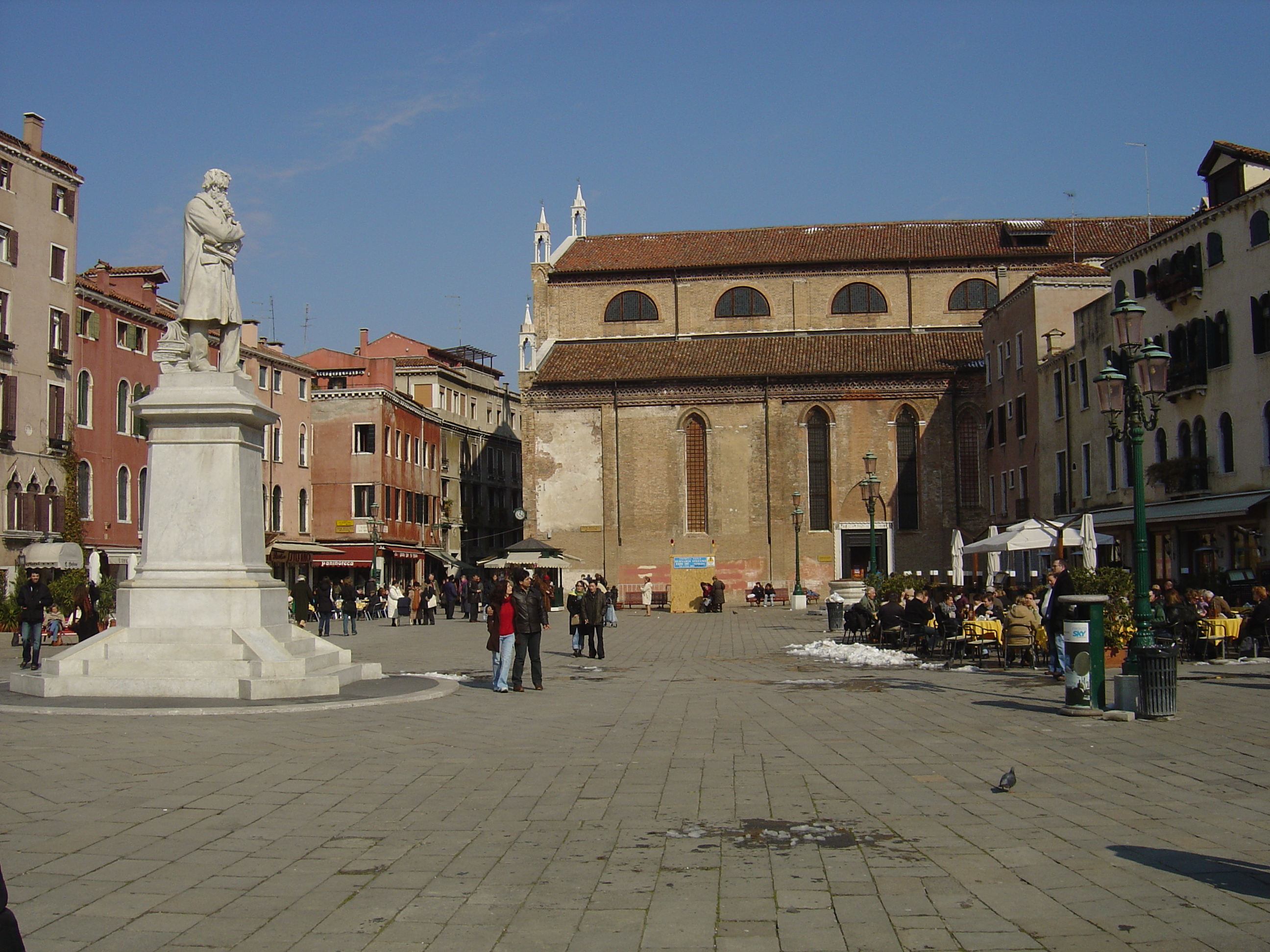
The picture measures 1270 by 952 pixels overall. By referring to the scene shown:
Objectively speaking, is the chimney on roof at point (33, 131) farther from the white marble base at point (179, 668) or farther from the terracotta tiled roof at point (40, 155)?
the white marble base at point (179, 668)

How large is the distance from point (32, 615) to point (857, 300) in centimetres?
4553

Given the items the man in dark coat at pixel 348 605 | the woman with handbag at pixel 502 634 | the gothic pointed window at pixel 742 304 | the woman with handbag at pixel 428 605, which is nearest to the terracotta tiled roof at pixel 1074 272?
the gothic pointed window at pixel 742 304

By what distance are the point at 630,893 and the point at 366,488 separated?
51751 mm

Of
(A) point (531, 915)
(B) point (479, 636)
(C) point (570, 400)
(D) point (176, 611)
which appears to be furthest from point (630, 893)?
(C) point (570, 400)

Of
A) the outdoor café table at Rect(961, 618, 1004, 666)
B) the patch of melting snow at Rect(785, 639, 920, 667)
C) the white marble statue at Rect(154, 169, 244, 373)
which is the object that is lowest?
the patch of melting snow at Rect(785, 639, 920, 667)

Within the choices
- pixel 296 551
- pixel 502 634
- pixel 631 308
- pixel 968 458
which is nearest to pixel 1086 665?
pixel 502 634

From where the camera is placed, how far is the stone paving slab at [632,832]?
5.19 meters

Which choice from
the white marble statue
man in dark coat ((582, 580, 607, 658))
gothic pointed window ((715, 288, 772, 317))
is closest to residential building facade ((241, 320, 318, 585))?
gothic pointed window ((715, 288, 772, 317))

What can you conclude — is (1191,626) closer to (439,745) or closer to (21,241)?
(439,745)

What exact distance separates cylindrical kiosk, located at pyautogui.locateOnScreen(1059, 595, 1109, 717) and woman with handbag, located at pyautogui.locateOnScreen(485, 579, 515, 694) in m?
6.60

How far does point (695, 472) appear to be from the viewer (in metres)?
54.6

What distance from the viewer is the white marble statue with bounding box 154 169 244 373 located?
45.3ft

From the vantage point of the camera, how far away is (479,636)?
1198 inches

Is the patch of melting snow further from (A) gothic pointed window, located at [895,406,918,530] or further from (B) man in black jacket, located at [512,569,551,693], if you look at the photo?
(A) gothic pointed window, located at [895,406,918,530]
